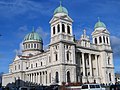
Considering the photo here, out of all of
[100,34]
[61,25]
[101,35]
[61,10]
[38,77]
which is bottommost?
[38,77]

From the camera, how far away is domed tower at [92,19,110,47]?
8753cm

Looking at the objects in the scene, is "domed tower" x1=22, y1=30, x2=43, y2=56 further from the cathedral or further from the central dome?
the central dome

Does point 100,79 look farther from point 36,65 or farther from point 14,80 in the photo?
point 14,80

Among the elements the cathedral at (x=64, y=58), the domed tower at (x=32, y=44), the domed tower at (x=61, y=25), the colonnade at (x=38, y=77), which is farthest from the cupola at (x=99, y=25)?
the domed tower at (x=32, y=44)

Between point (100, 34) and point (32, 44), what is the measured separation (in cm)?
3265

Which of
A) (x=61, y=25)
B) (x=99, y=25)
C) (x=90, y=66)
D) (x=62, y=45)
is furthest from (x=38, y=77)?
(x=99, y=25)

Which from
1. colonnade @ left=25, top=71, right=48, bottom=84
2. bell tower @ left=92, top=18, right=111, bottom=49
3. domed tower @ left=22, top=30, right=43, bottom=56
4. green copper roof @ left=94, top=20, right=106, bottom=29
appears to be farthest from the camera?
domed tower @ left=22, top=30, right=43, bottom=56

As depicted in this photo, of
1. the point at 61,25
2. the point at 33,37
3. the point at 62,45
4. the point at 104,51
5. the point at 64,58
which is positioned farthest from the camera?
the point at 33,37

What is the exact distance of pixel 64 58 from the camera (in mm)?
69812

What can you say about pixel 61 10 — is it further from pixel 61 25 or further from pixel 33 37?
pixel 33 37

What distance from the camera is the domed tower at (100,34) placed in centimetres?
8753

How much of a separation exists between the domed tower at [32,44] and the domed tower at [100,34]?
27855 mm

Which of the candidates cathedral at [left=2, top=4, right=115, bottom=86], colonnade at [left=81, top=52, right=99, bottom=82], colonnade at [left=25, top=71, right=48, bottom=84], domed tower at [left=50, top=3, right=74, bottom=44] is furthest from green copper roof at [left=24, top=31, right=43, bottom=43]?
domed tower at [left=50, top=3, right=74, bottom=44]

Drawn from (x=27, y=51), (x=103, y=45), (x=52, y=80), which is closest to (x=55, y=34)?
(x=52, y=80)
